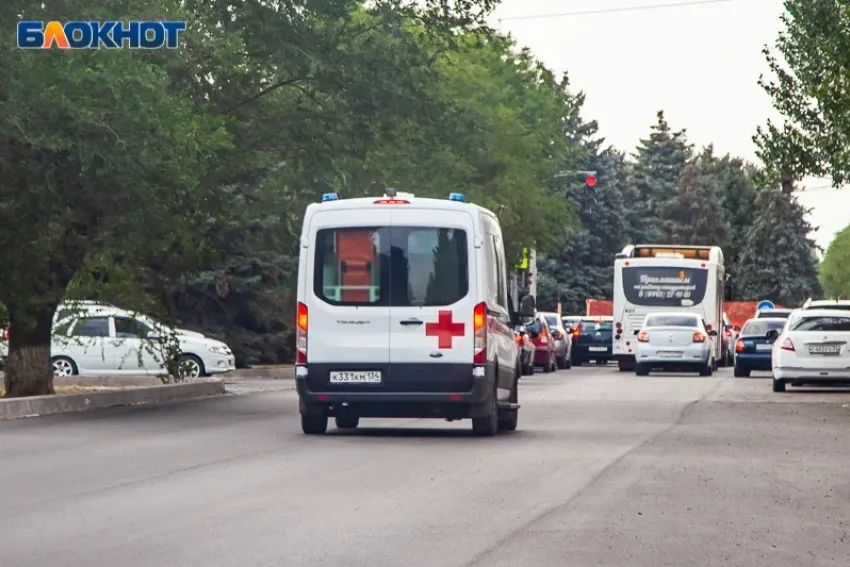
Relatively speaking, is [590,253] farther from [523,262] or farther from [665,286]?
[665,286]

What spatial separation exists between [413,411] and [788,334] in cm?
1750

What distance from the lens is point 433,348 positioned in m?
20.5

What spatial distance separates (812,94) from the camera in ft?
101

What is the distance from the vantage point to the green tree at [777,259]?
439ft

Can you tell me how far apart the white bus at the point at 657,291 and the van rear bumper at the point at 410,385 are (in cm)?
3367

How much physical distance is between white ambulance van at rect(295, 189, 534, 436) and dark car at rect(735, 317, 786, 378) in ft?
92.2

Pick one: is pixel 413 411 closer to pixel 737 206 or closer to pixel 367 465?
pixel 367 465

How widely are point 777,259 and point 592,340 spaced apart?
72.4 meters

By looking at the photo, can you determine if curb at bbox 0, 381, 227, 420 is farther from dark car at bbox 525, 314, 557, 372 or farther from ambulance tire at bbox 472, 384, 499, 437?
dark car at bbox 525, 314, 557, 372

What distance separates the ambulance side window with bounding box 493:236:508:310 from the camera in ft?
72.0

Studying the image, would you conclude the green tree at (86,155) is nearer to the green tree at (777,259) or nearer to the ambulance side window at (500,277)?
the ambulance side window at (500,277)

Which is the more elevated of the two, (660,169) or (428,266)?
(660,169)

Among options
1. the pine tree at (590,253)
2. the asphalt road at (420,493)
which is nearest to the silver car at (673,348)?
the asphalt road at (420,493)

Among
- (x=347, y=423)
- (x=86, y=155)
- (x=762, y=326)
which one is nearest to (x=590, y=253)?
(x=762, y=326)
